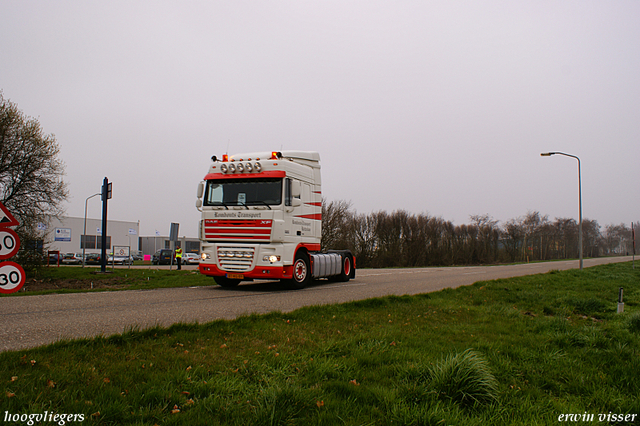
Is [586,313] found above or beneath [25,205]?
beneath

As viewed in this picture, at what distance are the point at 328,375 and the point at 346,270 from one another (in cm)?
1358

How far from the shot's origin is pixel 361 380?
3.87 metres

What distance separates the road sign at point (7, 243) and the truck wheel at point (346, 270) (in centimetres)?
1360

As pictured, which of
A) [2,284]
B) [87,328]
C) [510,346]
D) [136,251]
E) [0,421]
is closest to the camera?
[0,421]

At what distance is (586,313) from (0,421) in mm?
10215

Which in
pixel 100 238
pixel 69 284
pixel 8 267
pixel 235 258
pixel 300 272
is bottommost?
pixel 69 284

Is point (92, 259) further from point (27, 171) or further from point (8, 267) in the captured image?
point (8, 267)

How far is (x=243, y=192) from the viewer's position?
12656 mm

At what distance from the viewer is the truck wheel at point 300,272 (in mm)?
13000

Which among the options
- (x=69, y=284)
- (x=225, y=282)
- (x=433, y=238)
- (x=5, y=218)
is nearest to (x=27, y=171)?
(x=69, y=284)

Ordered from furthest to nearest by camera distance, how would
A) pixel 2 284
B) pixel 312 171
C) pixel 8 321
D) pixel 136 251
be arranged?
pixel 136 251 → pixel 312 171 → pixel 8 321 → pixel 2 284

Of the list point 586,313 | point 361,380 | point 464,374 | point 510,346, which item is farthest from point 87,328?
point 586,313

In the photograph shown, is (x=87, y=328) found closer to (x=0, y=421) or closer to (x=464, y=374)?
(x=0, y=421)

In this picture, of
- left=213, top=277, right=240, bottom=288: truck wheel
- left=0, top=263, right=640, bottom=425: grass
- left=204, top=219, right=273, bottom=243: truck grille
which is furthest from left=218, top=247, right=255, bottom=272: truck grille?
left=0, top=263, right=640, bottom=425: grass
